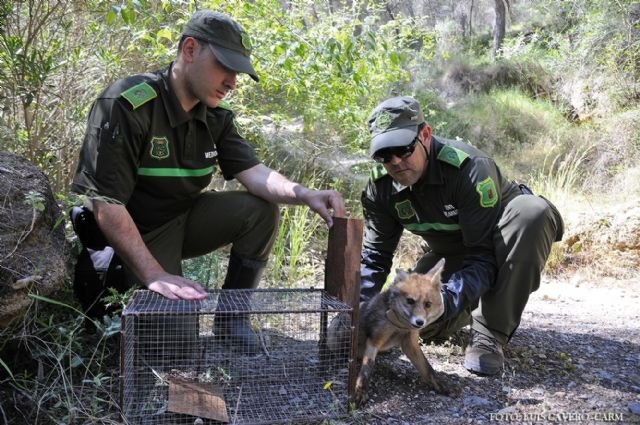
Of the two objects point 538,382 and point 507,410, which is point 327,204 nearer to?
point 507,410

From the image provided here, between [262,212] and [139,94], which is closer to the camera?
[139,94]

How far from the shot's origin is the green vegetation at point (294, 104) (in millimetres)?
2521

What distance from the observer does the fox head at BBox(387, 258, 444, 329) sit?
2781 millimetres

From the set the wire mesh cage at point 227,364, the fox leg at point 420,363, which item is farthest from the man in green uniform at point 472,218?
the wire mesh cage at point 227,364

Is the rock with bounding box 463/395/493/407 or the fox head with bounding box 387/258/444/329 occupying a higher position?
the fox head with bounding box 387/258/444/329

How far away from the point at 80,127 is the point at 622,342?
3.81 m

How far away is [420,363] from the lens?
2.85 meters

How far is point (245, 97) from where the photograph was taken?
5.19m

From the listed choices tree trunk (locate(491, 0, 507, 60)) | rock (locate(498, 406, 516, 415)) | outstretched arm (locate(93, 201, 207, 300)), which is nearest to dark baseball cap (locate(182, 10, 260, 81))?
outstretched arm (locate(93, 201, 207, 300))

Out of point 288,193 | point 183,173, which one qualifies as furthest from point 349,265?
point 183,173

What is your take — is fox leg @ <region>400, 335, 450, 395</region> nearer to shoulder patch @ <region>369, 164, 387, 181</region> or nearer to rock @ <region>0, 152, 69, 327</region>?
shoulder patch @ <region>369, 164, 387, 181</region>

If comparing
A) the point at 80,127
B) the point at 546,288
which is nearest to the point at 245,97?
the point at 80,127

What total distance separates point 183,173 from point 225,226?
1.26 ft

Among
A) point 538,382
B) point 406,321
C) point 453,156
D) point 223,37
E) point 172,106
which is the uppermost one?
point 223,37
